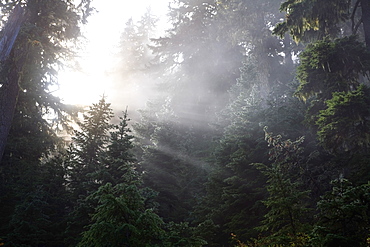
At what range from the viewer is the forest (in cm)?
538

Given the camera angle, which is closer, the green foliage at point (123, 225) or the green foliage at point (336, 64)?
the green foliage at point (123, 225)

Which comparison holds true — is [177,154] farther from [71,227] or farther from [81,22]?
[81,22]

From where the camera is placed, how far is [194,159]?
17344mm

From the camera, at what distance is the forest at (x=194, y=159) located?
5.38 m

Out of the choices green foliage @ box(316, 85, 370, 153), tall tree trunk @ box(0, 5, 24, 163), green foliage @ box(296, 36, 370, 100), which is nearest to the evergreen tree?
tall tree trunk @ box(0, 5, 24, 163)

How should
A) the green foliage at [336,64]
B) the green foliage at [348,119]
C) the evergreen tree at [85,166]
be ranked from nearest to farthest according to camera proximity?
the green foliage at [348,119] → the evergreen tree at [85,166] → the green foliage at [336,64]

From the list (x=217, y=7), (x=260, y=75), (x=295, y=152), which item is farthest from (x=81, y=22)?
(x=260, y=75)

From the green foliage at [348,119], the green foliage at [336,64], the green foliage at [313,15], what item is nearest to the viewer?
the green foliage at [348,119]

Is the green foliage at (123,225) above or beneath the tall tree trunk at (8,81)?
beneath

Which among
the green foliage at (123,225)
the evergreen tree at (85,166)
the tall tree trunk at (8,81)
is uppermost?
the tall tree trunk at (8,81)

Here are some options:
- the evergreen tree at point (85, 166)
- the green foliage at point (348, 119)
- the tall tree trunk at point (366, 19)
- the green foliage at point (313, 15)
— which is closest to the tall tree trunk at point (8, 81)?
the evergreen tree at point (85, 166)

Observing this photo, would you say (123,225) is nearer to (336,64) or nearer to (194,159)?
(336,64)

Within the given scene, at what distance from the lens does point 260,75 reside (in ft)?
96.7

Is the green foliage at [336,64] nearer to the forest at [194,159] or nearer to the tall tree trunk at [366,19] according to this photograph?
the forest at [194,159]
